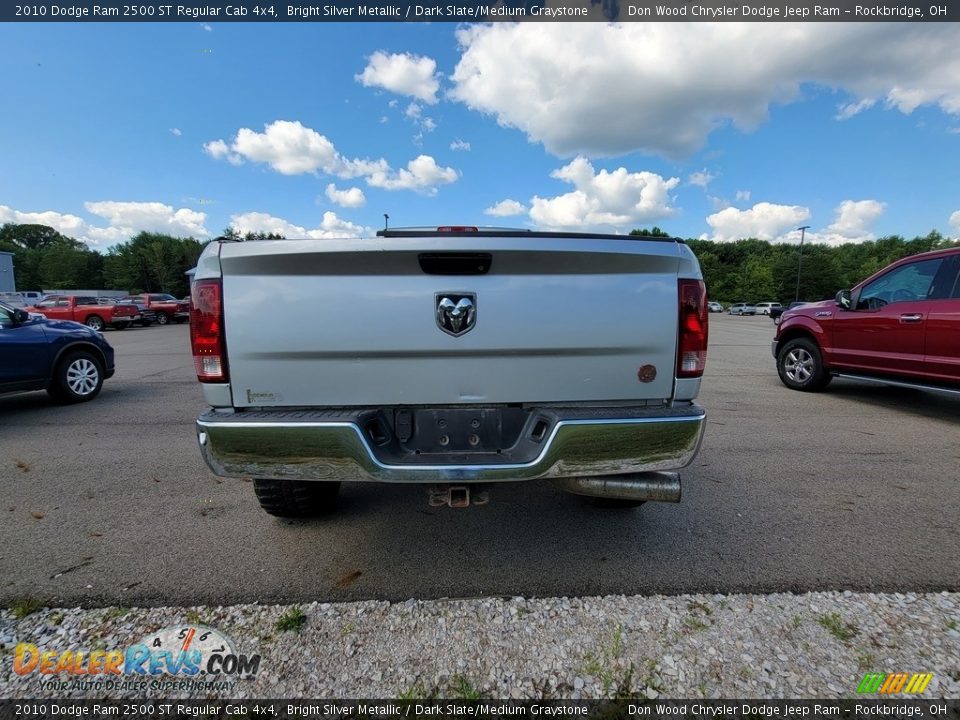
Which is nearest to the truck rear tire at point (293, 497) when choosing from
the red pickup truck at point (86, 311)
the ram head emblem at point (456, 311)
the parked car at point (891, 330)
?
the ram head emblem at point (456, 311)

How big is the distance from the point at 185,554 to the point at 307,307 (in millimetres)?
1692

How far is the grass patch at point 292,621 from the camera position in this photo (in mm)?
1928

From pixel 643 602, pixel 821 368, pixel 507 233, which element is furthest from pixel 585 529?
pixel 821 368

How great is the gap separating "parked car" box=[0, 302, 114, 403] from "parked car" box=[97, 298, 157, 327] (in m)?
19.6

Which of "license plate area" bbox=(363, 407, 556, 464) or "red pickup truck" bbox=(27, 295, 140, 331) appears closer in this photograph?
"license plate area" bbox=(363, 407, 556, 464)

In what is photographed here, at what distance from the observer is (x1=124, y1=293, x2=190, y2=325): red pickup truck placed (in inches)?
996

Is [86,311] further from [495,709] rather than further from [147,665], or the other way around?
[495,709]

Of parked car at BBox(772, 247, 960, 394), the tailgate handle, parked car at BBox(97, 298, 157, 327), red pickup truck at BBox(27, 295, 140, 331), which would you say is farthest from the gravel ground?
parked car at BBox(97, 298, 157, 327)

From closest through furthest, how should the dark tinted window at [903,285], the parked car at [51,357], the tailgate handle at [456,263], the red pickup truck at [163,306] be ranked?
the tailgate handle at [456,263], the dark tinted window at [903,285], the parked car at [51,357], the red pickup truck at [163,306]

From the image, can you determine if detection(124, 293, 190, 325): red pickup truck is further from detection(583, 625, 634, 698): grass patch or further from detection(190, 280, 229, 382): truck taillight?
detection(583, 625, 634, 698): grass patch

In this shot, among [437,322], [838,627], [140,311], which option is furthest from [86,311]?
[838,627]

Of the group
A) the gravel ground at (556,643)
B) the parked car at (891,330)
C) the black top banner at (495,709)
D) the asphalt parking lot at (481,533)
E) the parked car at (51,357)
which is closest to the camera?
the black top banner at (495,709)

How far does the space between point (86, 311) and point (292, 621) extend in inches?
1006

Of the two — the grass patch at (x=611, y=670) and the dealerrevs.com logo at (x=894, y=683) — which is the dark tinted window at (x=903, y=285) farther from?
the grass patch at (x=611, y=670)
